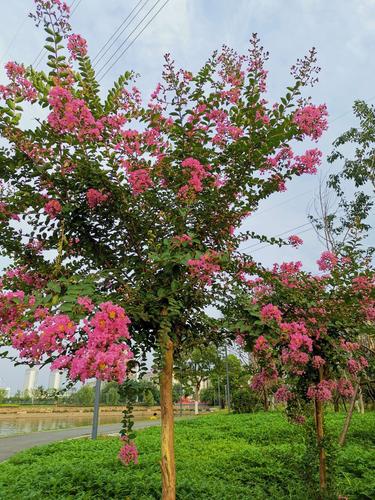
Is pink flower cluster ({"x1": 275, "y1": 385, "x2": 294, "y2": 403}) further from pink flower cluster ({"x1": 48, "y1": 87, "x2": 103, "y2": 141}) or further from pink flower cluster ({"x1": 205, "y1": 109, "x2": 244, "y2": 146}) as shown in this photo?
pink flower cluster ({"x1": 48, "y1": 87, "x2": 103, "y2": 141})

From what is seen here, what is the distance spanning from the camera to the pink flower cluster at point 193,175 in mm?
2900

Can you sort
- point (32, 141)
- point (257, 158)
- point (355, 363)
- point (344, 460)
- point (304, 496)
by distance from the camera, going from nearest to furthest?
point (32, 141) → point (257, 158) → point (304, 496) → point (355, 363) → point (344, 460)

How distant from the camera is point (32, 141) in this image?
2889mm

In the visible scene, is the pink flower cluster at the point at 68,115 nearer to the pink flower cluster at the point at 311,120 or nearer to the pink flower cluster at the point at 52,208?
the pink flower cluster at the point at 52,208

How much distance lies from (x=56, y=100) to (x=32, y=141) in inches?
14.8

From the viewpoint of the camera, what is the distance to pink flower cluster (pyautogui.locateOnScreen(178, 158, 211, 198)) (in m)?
2.90

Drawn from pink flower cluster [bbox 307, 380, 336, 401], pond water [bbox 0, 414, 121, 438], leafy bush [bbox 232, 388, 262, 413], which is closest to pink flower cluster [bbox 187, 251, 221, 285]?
pink flower cluster [bbox 307, 380, 336, 401]

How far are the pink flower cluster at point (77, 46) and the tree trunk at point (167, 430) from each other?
7.50 ft

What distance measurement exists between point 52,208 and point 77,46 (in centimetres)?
129

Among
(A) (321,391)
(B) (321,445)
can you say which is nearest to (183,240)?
(A) (321,391)

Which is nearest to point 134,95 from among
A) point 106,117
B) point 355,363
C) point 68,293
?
point 106,117

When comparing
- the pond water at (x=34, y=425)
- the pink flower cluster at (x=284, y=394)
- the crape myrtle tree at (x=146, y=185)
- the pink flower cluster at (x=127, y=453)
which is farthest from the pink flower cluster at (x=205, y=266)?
the pond water at (x=34, y=425)

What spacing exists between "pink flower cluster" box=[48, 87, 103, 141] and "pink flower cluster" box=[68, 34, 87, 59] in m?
0.53

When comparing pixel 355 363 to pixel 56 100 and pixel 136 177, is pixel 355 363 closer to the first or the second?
pixel 136 177
